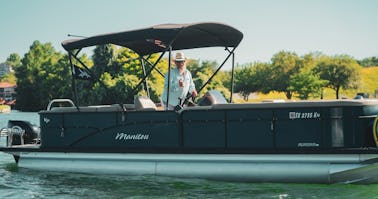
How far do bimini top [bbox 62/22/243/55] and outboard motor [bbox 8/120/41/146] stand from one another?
93.2 inches

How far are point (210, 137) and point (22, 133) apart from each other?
177 inches

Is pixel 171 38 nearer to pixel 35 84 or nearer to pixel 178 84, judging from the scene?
pixel 178 84

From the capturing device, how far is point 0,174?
10.5 m

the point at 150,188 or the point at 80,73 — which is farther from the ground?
the point at 80,73

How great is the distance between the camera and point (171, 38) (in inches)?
349

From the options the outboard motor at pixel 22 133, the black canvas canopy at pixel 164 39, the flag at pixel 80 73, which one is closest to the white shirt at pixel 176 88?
the black canvas canopy at pixel 164 39

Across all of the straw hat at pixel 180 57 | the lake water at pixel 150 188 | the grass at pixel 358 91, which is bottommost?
the lake water at pixel 150 188

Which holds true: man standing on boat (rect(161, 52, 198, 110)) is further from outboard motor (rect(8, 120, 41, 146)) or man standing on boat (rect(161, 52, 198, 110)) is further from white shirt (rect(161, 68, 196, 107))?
outboard motor (rect(8, 120, 41, 146))

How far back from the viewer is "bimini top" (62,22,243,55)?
883 cm

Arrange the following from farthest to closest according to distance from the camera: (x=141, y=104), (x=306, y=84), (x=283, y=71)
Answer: (x=283, y=71) < (x=306, y=84) < (x=141, y=104)

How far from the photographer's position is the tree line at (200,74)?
62013mm

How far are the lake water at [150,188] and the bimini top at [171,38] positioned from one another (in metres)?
2.38

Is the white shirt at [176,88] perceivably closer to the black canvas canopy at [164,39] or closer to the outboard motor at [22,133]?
the black canvas canopy at [164,39]

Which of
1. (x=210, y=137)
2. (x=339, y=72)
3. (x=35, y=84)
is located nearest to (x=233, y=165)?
(x=210, y=137)
